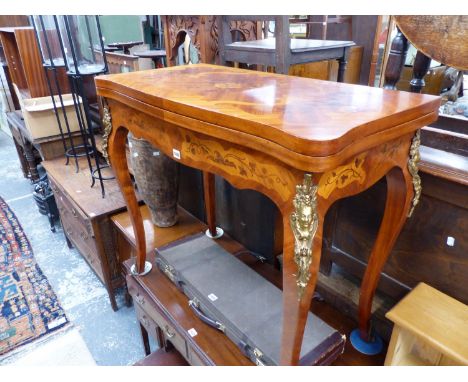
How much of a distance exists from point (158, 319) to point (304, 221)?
2.91 feet

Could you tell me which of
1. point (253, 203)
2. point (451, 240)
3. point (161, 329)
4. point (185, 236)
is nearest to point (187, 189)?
point (185, 236)

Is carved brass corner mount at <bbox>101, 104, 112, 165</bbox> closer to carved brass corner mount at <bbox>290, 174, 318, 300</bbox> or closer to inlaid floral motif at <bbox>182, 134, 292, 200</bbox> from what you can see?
inlaid floral motif at <bbox>182, 134, 292, 200</bbox>

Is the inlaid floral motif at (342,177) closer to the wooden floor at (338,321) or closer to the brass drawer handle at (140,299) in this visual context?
the wooden floor at (338,321)

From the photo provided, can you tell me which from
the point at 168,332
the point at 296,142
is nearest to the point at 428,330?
the point at 296,142

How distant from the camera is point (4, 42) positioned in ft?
8.45

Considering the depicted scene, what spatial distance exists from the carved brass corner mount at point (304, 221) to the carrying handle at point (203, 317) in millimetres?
548

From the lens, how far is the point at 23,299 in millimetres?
1857

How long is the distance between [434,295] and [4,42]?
302 cm

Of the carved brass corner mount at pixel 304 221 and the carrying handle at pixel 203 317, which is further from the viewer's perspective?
the carrying handle at pixel 203 317

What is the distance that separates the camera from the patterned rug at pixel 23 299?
5.48ft

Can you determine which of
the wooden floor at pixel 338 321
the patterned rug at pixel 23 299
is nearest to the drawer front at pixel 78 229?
the patterned rug at pixel 23 299

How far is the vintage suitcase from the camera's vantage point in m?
0.94

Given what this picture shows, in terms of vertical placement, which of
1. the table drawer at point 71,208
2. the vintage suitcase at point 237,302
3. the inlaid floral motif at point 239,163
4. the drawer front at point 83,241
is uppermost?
the inlaid floral motif at point 239,163
